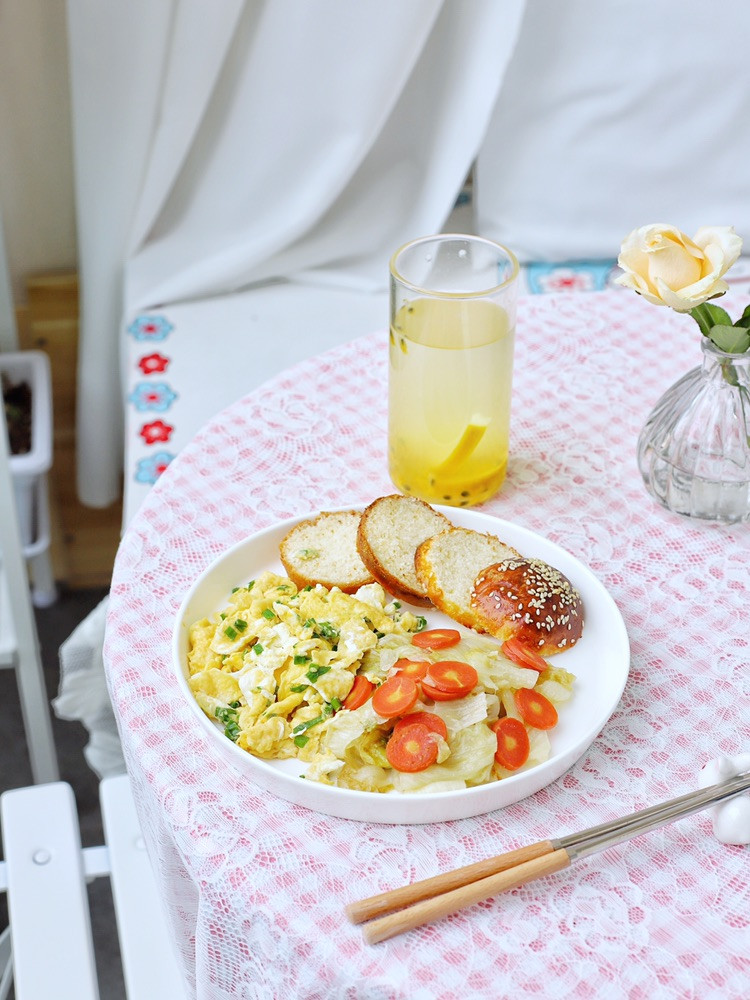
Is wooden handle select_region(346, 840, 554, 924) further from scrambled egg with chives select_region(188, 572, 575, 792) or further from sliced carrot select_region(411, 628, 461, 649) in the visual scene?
sliced carrot select_region(411, 628, 461, 649)

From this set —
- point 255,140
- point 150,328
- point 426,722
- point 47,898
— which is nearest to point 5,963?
point 47,898

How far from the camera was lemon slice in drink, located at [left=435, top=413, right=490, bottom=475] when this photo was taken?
3.51ft

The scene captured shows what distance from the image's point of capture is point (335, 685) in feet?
2.72

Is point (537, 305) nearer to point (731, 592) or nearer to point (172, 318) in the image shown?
point (731, 592)

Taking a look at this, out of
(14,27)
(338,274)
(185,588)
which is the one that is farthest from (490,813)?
(14,27)

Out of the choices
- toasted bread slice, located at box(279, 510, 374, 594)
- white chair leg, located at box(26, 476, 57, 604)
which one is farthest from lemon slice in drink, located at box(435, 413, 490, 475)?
white chair leg, located at box(26, 476, 57, 604)

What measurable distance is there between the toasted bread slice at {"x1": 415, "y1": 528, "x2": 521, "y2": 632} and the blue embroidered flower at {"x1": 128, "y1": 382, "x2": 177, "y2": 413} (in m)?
0.87

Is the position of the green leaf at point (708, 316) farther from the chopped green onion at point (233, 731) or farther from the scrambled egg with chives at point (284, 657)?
the chopped green onion at point (233, 731)

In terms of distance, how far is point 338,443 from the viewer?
3.89 feet

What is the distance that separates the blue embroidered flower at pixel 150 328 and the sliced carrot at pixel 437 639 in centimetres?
116

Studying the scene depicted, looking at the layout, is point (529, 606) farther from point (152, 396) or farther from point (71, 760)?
point (71, 760)

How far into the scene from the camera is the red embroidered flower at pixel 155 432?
1.70m

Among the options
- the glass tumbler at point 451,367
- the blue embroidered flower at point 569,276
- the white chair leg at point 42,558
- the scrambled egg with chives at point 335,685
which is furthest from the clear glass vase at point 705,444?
the white chair leg at point 42,558

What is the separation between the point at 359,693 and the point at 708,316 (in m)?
0.45
